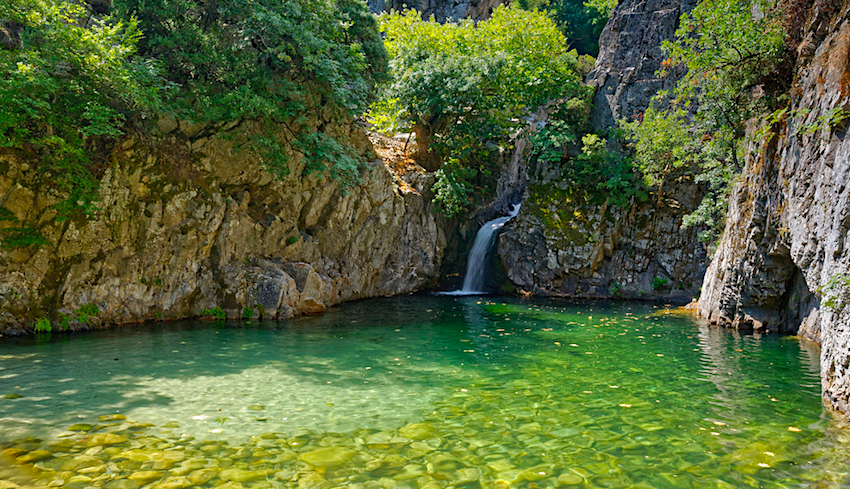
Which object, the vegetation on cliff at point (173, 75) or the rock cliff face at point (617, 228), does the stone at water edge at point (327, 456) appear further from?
the rock cliff face at point (617, 228)

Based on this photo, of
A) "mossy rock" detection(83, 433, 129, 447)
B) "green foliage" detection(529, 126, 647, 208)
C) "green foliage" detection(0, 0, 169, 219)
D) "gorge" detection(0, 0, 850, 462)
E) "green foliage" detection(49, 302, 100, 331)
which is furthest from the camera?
"green foliage" detection(529, 126, 647, 208)

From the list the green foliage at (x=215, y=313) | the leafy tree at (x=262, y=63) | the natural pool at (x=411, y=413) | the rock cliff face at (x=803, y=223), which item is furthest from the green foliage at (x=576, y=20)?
the green foliage at (x=215, y=313)

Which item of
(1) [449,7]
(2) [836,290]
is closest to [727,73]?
(2) [836,290]

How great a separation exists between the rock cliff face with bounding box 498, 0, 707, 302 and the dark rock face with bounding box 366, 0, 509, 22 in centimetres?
1886

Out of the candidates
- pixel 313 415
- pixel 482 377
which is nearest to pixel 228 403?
pixel 313 415

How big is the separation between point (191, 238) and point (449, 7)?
3747 cm

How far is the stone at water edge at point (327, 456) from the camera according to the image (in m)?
4.46

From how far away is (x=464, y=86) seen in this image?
2109 cm

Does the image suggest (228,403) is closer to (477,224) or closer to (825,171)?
(825,171)

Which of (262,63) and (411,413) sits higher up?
(262,63)

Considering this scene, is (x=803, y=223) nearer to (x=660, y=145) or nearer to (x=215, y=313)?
(x=660, y=145)

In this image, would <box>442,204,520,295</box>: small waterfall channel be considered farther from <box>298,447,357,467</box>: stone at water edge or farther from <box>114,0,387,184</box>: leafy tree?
<box>298,447,357,467</box>: stone at water edge

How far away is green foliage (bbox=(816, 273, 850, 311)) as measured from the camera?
588cm

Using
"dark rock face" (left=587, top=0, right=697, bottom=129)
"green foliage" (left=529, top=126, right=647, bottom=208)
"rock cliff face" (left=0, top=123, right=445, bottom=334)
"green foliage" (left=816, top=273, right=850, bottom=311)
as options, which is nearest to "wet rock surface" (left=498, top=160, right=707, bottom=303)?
"green foliage" (left=529, top=126, right=647, bottom=208)
